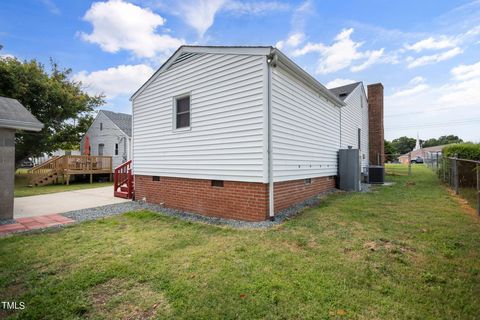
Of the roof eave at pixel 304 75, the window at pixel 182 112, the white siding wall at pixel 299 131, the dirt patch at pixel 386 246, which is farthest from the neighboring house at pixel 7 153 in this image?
the dirt patch at pixel 386 246

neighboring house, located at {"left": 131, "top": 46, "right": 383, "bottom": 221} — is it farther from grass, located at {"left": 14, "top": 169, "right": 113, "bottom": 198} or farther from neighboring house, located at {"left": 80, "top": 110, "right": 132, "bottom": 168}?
neighboring house, located at {"left": 80, "top": 110, "right": 132, "bottom": 168}

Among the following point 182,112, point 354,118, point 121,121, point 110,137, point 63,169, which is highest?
point 121,121

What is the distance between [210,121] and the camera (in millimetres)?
6633

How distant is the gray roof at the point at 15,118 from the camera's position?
5989 mm

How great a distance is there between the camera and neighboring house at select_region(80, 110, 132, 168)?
19219 mm

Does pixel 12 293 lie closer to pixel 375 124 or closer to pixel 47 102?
pixel 375 124

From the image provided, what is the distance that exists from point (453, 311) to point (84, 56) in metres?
15.6

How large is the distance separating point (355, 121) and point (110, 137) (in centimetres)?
1885

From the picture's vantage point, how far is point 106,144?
20719 millimetres

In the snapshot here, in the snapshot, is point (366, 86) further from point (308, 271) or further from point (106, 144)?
point (106, 144)

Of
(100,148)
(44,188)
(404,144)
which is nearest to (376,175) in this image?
(44,188)

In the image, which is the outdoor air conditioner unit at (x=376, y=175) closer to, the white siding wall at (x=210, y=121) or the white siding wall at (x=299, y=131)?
the white siding wall at (x=299, y=131)

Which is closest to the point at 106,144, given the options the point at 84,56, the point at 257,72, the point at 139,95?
the point at 84,56

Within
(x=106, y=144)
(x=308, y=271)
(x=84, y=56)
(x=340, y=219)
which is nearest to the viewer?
(x=308, y=271)
